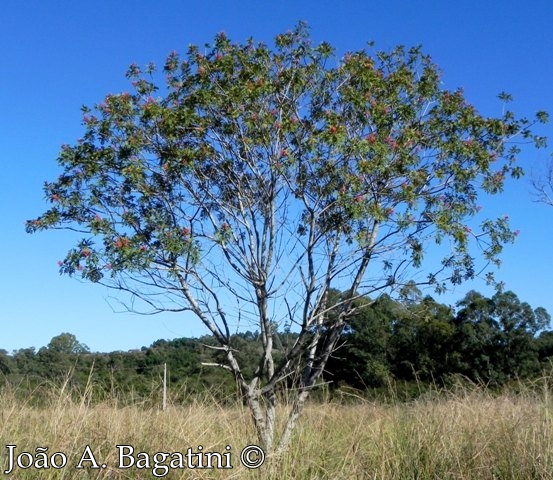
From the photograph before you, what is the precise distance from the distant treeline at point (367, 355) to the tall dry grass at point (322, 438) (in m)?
0.39

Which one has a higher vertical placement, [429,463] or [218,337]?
[218,337]

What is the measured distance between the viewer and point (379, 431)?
→ 6293 millimetres

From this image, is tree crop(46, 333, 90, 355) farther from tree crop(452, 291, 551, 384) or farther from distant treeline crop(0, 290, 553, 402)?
tree crop(452, 291, 551, 384)

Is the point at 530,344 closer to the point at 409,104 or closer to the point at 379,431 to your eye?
the point at 409,104

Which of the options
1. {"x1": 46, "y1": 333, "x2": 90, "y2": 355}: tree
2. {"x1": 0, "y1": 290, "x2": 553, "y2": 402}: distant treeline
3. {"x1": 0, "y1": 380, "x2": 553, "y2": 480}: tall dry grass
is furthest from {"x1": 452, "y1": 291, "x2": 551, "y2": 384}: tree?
{"x1": 0, "y1": 380, "x2": 553, "y2": 480}: tall dry grass

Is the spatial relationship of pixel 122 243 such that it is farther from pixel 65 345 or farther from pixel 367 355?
pixel 367 355

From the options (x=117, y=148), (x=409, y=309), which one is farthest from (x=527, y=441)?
(x=117, y=148)

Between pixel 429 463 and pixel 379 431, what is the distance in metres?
0.69

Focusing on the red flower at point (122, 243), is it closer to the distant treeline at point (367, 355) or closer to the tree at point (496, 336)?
the distant treeline at point (367, 355)

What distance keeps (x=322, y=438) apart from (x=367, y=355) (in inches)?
283

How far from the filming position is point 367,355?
43.7 ft

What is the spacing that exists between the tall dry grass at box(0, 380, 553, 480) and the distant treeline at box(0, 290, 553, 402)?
388 mm

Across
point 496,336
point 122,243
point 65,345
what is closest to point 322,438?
point 122,243

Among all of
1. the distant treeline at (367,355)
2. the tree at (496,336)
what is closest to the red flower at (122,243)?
the distant treeline at (367,355)
